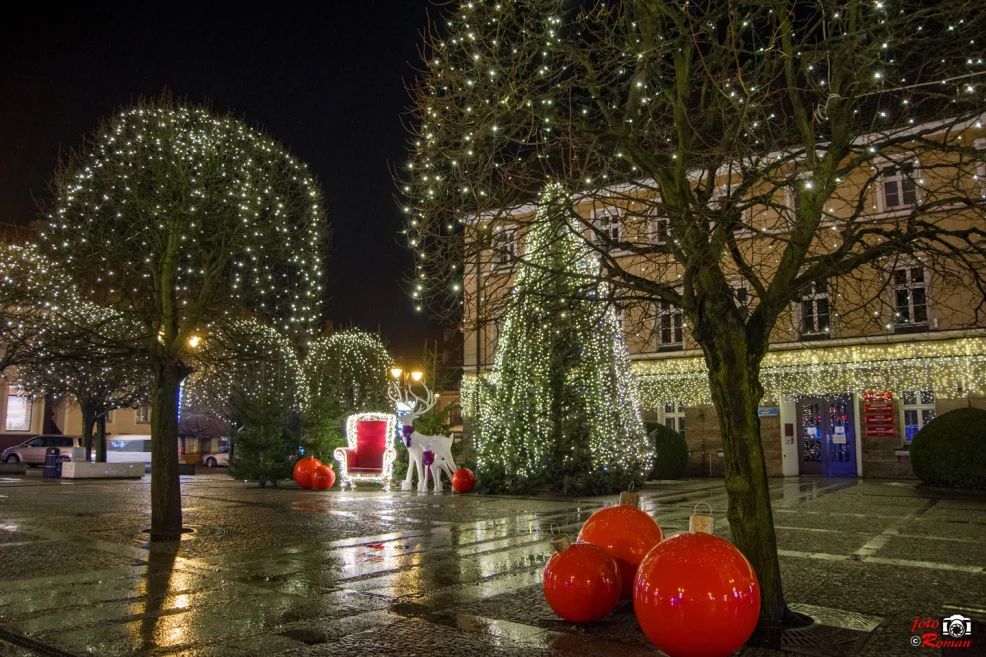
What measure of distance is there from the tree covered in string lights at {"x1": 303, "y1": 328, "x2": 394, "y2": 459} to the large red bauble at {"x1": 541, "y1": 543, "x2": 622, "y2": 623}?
2034cm

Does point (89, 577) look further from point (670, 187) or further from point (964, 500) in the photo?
point (964, 500)

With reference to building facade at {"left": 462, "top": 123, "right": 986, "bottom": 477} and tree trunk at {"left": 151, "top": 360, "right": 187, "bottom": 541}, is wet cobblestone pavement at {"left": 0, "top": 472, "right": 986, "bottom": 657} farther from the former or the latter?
building facade at {"left": 462, "top": 123, "right": 986, "bottom": 477}

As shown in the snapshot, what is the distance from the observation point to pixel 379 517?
14.2 m

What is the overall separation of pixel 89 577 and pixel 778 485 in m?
19.4

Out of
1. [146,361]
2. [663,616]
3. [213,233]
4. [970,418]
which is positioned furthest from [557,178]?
[970,418]

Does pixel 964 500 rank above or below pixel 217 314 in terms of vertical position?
below

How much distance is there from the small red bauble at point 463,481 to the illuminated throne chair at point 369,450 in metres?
2.96

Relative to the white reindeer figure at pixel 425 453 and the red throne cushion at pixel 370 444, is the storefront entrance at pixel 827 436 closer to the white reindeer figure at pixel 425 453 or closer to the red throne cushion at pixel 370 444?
the white reindeer figure at pixel 425 453

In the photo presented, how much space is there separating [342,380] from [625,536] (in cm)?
2369

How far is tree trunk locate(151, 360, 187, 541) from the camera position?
37.3ft

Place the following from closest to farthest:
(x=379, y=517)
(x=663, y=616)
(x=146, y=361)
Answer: (x=663, y=616) → (x=146, y=361) → (x=379, y=517)

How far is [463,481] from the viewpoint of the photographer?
65.6ft

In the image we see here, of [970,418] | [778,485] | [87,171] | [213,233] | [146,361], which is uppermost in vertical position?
[87,171]

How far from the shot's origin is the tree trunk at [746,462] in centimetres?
614
